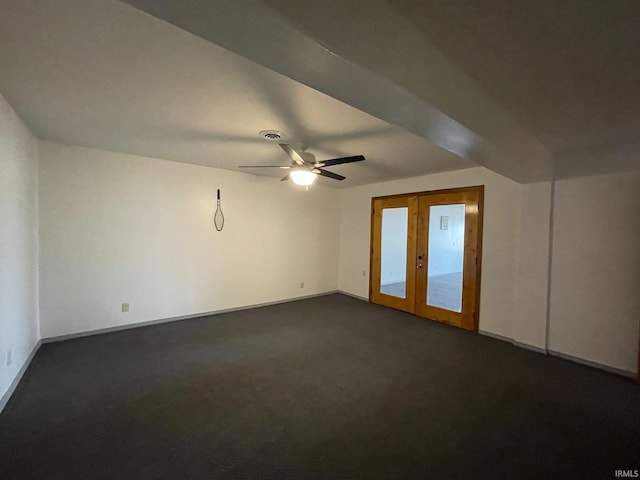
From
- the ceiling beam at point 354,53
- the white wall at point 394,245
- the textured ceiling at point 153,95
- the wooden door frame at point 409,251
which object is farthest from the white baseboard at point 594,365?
the ceiling beam at point 354,53

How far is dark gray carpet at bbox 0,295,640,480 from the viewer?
1.74m

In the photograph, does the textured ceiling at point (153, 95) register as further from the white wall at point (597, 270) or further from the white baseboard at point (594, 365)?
the white baseboard at point (594, 365)

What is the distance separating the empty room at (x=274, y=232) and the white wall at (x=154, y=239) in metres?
0.03

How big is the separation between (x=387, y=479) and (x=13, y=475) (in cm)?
219

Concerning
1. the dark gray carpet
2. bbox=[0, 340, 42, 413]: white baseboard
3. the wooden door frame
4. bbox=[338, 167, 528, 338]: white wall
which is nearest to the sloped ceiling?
bbox=[338, 167, 528, 338]: white wall

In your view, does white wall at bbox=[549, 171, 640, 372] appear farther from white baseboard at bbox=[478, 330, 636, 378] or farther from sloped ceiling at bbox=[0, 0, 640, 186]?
sloped ceiling at bbox=[0, 0, 640, 186]

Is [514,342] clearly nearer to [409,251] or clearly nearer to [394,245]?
[409,251]

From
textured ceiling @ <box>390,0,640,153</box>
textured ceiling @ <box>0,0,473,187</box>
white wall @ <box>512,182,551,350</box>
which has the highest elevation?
textured ceiling @ <box>0,0,473,187</box>

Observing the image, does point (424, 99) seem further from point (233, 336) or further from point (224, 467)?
point (233, 336)

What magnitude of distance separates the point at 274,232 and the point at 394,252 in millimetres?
2371

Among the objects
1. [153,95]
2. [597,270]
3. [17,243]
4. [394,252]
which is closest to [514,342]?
[597,270]

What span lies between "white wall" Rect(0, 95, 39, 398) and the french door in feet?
16.5

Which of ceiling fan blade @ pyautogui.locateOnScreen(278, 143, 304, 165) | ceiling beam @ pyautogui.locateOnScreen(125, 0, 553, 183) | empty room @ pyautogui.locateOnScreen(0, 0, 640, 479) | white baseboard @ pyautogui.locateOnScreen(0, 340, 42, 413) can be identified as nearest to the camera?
ceiling beam @ pyautogui.locateOnScreen(125, 0, 553, 183)

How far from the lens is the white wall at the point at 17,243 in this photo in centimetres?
229
